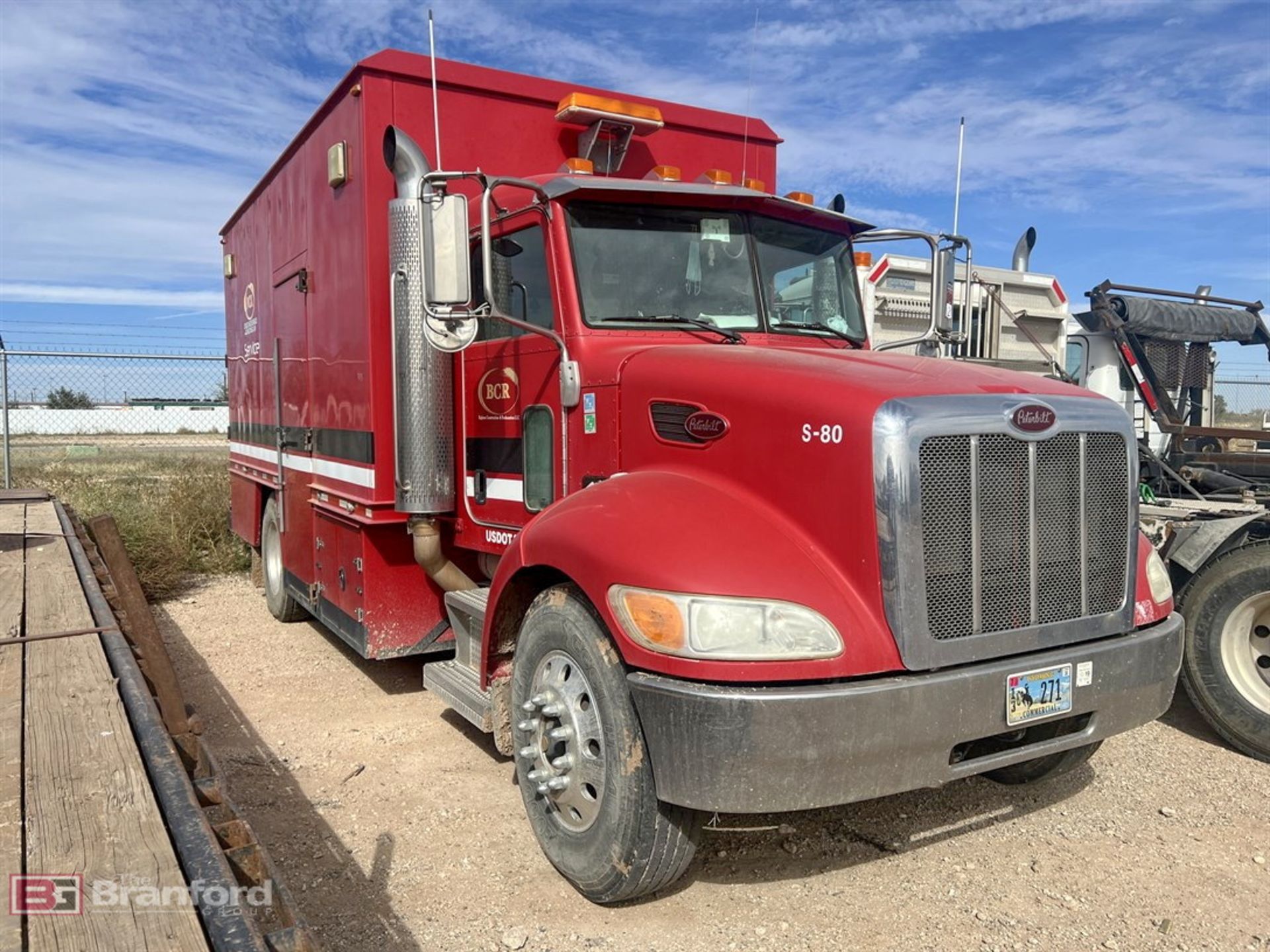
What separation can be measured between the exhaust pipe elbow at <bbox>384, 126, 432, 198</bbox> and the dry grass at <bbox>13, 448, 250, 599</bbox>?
16.5 ft

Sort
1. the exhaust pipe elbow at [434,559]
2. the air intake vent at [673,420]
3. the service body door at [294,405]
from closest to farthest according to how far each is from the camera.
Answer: the air intake vent at [673,420] < the exhaust pipe elbow at [434,559] < the service body door at [294,405]

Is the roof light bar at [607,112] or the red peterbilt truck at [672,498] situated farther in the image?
the roof light bar at [607,112]

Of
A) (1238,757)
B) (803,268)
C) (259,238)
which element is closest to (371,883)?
(803,268)

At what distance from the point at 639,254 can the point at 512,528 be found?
4.55 feet

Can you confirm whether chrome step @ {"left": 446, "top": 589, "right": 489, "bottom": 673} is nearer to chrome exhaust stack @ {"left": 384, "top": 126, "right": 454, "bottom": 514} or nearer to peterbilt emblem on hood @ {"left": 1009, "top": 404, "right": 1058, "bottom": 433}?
chrome exhaust stack @ {"left": 384, "top": 126, "right": 454, "bottom": 514}

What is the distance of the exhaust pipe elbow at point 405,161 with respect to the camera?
14.6ft

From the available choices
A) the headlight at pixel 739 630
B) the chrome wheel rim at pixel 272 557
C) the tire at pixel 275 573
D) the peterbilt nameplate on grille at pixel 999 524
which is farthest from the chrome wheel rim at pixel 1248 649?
the chrome wheel rim at pixel 272 557

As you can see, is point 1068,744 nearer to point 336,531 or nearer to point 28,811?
point 28,811

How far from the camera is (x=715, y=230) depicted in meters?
4.09

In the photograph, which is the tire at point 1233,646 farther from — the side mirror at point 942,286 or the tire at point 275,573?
the tire at point 275,573

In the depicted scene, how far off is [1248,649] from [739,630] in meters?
3.41

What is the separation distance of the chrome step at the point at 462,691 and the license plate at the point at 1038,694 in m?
1.97

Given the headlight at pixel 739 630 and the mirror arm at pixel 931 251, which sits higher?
the mirror arm at pixel 931 251

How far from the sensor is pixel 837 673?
2705 mm
